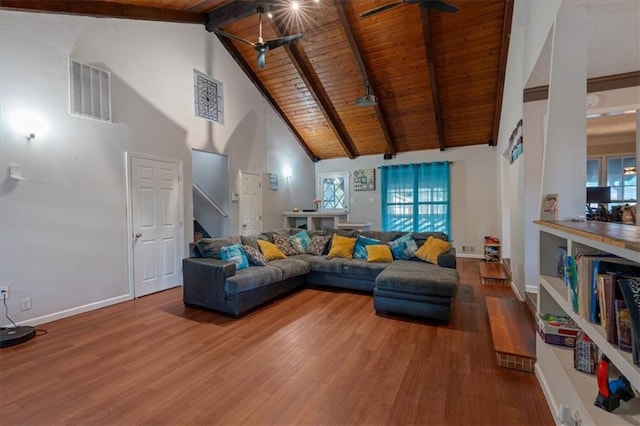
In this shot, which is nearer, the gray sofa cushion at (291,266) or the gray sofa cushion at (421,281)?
the gray sofa cushion at (421,281)

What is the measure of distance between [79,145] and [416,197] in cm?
670

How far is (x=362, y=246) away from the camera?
15.2 ft

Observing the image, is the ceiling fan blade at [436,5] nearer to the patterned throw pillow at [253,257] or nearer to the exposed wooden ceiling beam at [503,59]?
the exposed wooden ceiling beam at [503,59]

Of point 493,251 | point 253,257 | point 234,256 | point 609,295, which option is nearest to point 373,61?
point 253,257

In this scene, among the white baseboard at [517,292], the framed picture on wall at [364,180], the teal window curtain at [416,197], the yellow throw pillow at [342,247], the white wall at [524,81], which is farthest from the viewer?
the framed picture on wall at [364,180]

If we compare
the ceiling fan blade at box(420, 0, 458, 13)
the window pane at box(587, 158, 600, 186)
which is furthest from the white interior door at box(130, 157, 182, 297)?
the window pane at box(587, 158, 600, 186)

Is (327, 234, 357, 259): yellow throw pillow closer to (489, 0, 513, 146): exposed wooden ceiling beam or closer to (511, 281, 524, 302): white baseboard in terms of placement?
(511, 281, 524, 302): white baseboard

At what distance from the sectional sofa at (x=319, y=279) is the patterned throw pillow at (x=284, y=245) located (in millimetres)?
196

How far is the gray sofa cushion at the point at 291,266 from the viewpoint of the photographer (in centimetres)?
404

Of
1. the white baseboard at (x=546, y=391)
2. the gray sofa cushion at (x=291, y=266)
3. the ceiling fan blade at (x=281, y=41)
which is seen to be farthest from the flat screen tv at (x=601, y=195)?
the ceiling fan blade at (x=281, y=41)

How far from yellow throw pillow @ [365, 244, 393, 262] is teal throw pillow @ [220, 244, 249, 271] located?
5.81 feet

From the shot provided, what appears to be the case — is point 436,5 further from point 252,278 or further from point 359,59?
point 252,278

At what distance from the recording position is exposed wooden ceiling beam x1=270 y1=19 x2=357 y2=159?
537cm

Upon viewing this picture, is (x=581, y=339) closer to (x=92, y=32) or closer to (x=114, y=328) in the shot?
(x=114, y=328)
